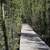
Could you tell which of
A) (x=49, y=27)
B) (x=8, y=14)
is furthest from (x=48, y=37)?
(x=8, y=14)

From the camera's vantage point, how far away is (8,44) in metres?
0.87

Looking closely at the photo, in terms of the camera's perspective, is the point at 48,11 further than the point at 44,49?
Yes

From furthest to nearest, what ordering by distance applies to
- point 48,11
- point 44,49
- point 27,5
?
point 27,5
point 48,11
point 44,49

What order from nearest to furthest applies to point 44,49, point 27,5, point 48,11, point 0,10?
point 0,10
point 44,49
point 48,11
point 27,5

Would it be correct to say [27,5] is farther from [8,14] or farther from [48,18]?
[8,14]

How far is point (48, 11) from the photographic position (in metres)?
2.94

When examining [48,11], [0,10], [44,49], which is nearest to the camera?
[0,10]

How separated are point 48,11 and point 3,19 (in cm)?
215

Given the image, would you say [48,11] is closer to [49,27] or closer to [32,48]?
[49,27]

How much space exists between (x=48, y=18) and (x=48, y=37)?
0.28m

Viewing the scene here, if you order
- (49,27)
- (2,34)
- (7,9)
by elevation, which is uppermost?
(7,9)

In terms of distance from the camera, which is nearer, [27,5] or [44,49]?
[44,49]

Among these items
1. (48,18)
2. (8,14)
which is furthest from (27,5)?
(8,14)

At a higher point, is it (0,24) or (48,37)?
(0,24)
